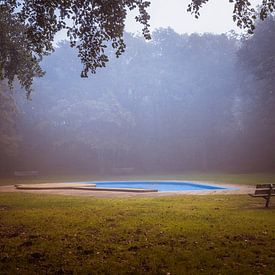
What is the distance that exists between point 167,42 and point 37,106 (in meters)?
18.8

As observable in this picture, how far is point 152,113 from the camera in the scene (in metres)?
42.3

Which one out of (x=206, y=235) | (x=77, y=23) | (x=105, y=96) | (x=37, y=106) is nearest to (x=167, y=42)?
(x=105, y=96)

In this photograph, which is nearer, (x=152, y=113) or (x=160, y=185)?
(x=160, y=185)

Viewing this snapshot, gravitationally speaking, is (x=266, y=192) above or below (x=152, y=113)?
below

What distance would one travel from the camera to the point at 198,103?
137 feet

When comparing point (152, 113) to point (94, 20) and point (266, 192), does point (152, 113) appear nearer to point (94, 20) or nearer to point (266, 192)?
point (266, 192)

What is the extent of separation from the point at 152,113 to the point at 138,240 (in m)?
35.8

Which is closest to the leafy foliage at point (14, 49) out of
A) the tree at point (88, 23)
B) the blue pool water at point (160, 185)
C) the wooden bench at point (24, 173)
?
the tree at point (88, 23)

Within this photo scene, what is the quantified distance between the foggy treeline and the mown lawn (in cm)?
2748

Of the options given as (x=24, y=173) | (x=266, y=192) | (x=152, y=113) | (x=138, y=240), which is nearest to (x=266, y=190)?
(x=266, y=192)

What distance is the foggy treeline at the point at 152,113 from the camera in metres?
38.3

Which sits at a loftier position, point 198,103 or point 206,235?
point 198,103

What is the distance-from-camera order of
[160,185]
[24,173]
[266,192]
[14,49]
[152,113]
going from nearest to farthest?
[266,192] → [14,49] → [160,185] → [24,173] → [152,113]

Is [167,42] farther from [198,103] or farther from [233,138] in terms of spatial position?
[233,138]
